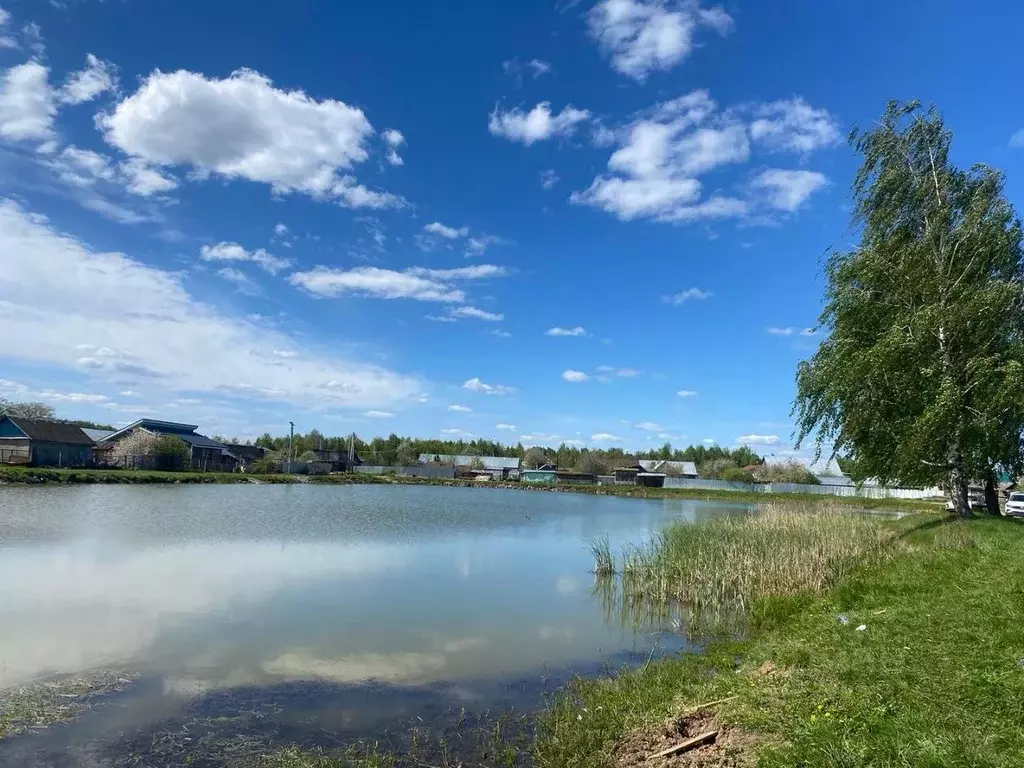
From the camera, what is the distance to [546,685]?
10.6 metres

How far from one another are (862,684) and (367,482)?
80876 millimetres

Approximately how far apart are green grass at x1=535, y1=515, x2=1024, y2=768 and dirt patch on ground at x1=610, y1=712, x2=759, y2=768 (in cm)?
15

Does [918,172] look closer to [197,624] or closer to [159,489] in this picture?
[197,624]

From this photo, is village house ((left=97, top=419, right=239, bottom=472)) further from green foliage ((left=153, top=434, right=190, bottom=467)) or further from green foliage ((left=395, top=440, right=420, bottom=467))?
green foliage ((left=395, top=440, right=420, bottom=467))

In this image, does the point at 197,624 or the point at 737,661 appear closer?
the point at 737,661

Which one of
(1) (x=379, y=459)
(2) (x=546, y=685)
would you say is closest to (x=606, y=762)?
(2) (x=546, y=685)

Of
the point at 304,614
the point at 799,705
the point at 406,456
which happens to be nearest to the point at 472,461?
the point at 406,456

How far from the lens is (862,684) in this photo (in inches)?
284

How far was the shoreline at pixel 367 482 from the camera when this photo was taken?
4781cm

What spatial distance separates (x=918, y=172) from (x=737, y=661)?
21.8 metres

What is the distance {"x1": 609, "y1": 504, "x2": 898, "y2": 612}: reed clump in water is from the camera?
1627cm

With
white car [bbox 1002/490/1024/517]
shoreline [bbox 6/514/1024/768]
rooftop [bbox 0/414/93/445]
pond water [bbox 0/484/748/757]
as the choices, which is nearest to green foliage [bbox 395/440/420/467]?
rooftop [bbox 0/414/93/445]

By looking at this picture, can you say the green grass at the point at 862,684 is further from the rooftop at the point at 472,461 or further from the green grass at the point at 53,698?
the rooftop at the point at 472,461

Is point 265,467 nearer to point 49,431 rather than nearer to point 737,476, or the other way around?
point 49,431
